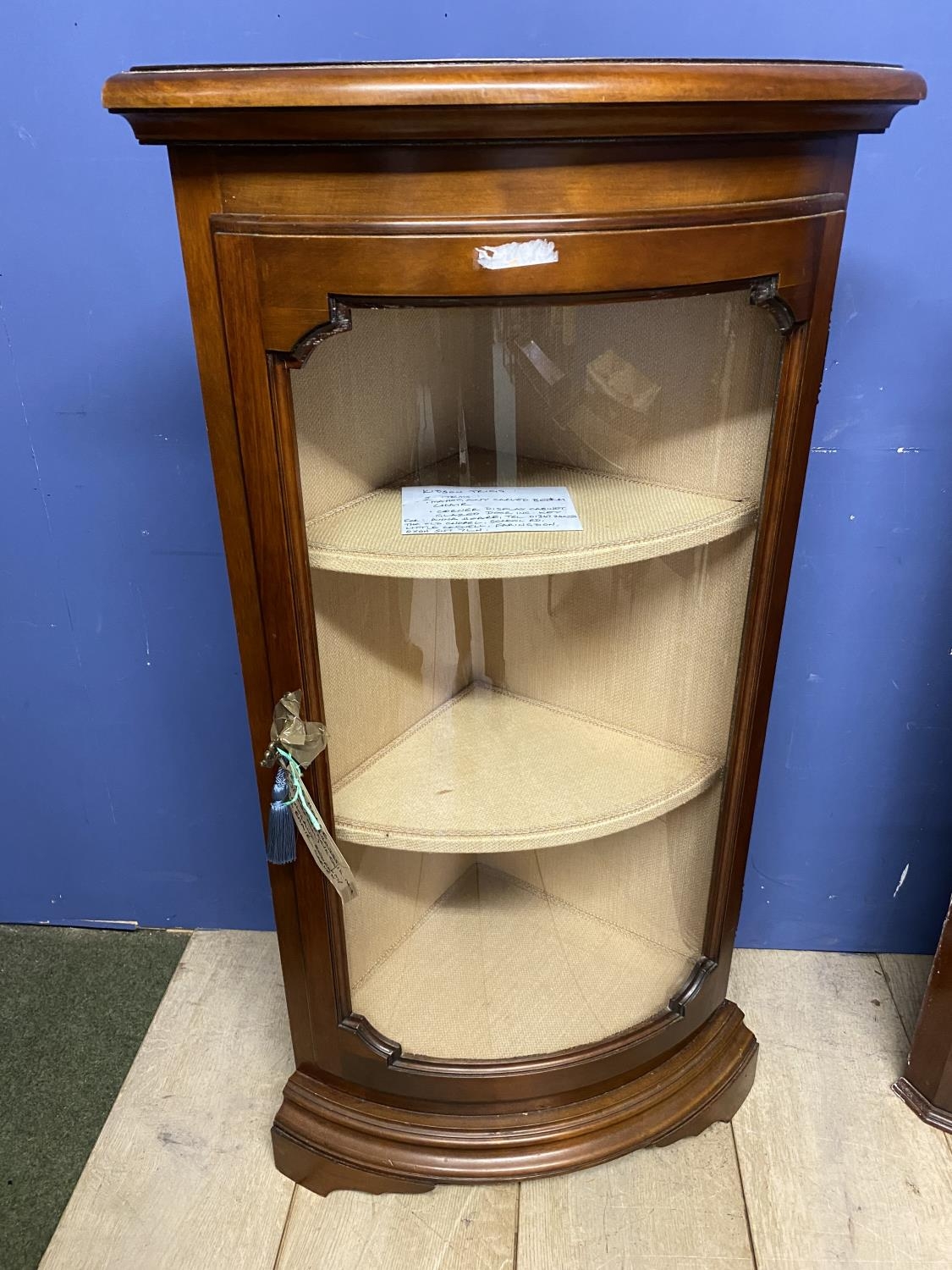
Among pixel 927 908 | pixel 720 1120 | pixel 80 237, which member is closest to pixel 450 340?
pixel 80 237

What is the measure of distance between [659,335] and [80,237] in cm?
62

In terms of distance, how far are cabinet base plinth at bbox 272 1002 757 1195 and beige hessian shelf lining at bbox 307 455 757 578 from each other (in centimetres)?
58

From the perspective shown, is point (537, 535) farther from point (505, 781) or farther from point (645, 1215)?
point (645, 1215)

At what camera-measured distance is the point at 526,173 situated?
61 centimetres

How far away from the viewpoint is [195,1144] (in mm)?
1103

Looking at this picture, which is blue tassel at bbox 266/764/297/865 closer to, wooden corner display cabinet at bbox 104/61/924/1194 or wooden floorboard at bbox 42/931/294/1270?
wooden corner display cabinet at bbox 104/61/924/1194

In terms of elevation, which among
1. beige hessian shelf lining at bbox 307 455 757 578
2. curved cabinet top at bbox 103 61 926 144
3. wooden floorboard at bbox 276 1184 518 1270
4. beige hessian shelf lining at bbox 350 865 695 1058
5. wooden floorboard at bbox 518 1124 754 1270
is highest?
curved cabinet top at bbox 103 61 926 144

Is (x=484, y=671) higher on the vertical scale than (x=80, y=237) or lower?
lower

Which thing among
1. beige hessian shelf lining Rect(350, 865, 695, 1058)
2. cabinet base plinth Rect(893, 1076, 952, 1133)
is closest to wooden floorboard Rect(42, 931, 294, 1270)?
beige hessian shelf lining Rect(350, 865, 695, 1058)

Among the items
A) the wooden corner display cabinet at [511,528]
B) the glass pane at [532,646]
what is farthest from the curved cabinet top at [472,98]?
the glass pane at [532,646]

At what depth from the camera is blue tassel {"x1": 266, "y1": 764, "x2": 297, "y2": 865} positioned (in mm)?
807

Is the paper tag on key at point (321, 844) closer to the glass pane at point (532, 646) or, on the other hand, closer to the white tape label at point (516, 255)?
the glass pane at point (532, 646)

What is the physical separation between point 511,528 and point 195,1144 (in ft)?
2.64

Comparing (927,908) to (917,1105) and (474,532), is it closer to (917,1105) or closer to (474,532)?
(917,1105)
